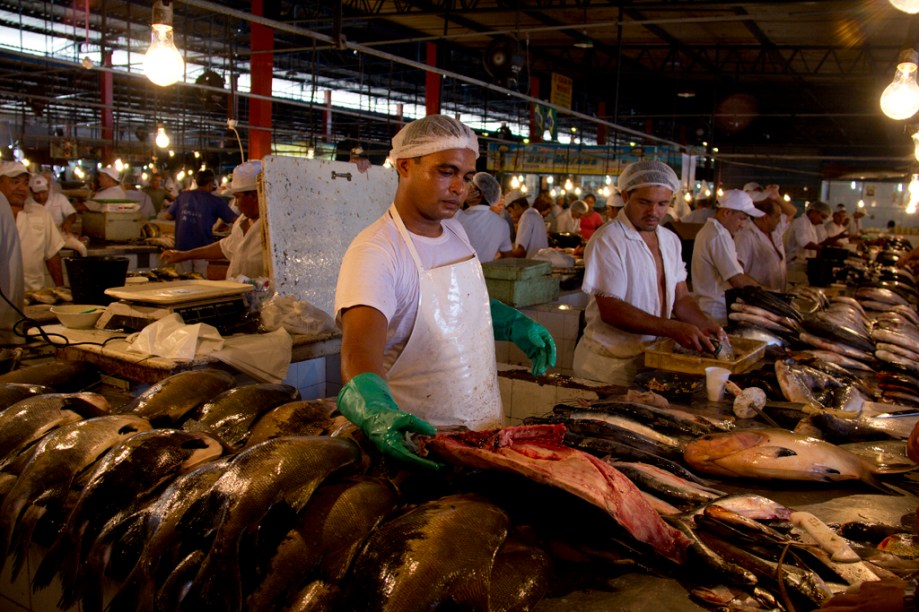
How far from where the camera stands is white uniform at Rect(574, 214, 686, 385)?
15.5 feet

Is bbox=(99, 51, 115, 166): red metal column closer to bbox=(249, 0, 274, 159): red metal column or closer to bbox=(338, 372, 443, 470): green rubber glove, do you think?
bbox=(249, 0, 274, 159): red metal column

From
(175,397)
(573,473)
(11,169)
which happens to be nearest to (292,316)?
(175,397)

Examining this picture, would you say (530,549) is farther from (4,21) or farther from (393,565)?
(4,21)

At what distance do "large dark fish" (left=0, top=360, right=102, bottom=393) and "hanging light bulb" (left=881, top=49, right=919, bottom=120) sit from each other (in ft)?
20.8

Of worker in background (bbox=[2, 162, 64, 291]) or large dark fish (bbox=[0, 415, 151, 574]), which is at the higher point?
worker in background (bbox=[2, 162, 64, 291])

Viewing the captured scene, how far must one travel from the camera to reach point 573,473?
1993 millimetres

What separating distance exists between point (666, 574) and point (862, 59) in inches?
861

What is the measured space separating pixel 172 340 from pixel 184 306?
1.28ft

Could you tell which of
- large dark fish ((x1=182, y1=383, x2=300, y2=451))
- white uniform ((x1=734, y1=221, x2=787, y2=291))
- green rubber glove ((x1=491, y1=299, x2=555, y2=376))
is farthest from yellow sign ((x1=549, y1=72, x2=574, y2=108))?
large dark fish ((x1=182, y1=383, x2=300, y2=451))

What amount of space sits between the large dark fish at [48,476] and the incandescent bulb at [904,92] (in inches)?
245

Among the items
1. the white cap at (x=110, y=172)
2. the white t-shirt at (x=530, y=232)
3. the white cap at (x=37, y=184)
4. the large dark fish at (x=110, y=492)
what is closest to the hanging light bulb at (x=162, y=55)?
the large dark fish at (x=110, y=492)

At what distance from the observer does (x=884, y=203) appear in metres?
31.8

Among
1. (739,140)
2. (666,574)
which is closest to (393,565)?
(666,574)

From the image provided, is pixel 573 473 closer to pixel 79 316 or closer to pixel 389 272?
pixel 389 272
